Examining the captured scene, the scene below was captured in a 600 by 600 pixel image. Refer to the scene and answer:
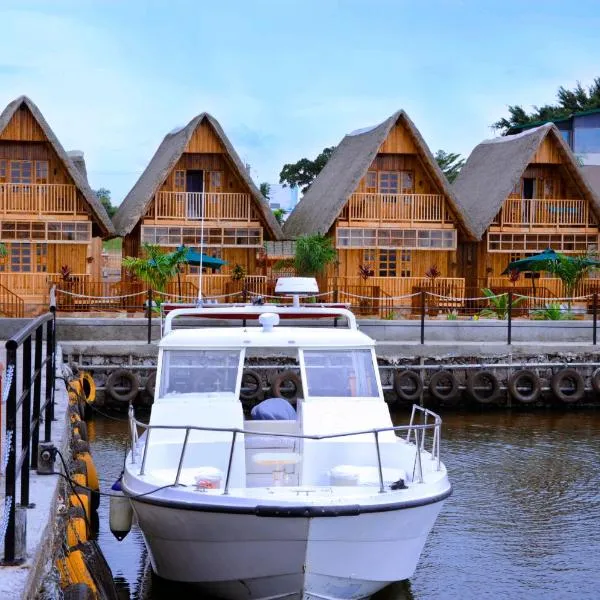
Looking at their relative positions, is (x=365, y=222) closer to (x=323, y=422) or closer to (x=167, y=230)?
(x=167, y=230)

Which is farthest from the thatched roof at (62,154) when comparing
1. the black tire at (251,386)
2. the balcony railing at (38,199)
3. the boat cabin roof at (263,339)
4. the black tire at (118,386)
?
the boat cabin roof at (263,339)

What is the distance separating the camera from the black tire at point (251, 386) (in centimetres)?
2522

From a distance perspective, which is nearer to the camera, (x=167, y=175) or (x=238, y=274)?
(x=238, y=274)

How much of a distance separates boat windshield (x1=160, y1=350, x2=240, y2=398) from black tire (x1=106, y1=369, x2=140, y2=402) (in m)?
11.5

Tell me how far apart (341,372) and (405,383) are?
1276 cm

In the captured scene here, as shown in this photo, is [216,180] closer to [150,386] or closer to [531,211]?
[531,211]

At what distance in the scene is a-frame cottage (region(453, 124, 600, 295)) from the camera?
3706 centimetres

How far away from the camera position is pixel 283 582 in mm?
10586

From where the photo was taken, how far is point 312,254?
34.5 meters

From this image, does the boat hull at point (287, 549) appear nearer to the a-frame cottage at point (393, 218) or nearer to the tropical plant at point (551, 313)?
the tropical plant at point (551, 313)

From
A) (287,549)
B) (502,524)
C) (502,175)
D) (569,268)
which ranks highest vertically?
(502,175)

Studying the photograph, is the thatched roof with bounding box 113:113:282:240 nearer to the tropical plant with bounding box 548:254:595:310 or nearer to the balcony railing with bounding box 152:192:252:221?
the balcony railing with bounding box 152:192:252:221

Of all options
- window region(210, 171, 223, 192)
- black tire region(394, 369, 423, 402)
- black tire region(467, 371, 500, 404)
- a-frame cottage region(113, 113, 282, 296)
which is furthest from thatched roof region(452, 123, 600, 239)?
black tire region(394, 369, 423, 402)

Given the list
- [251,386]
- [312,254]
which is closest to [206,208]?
[312,254]
